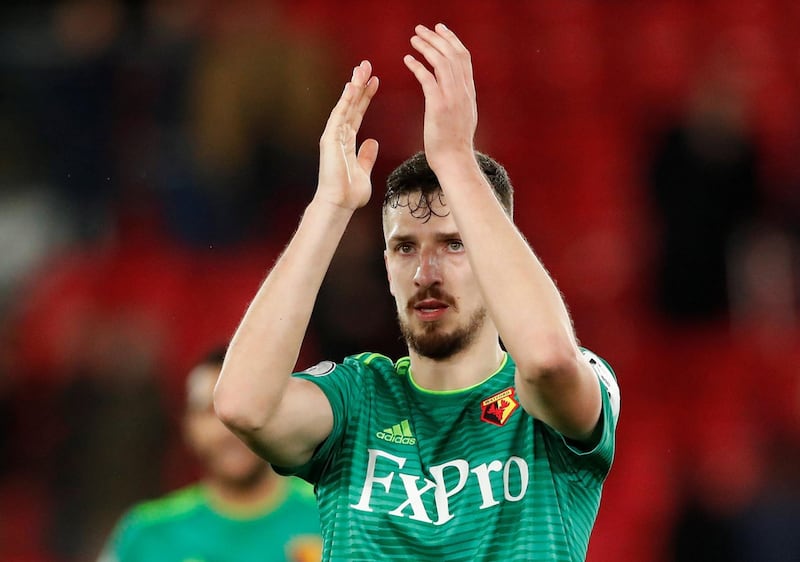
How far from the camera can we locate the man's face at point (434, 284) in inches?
94.4

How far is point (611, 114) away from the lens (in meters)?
6.57

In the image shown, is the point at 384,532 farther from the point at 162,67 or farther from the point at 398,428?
the point at 162,67

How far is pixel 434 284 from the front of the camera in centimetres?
239

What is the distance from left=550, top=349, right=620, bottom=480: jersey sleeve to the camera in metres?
2.21

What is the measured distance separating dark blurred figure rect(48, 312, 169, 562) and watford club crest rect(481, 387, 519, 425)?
2.95 meters

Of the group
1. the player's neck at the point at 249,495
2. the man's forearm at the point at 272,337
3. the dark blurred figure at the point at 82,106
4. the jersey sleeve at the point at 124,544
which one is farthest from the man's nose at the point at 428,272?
the dark blurred figure at the point at 82,106

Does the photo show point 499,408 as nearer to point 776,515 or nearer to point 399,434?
point 399,434

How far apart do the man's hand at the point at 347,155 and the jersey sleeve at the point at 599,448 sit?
61 cm

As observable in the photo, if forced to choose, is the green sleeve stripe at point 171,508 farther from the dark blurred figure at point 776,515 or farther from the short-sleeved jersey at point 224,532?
the dark blurred figure at point 776,515

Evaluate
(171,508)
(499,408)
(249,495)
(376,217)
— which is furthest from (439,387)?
(376,217)

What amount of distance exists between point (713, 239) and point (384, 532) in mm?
3645

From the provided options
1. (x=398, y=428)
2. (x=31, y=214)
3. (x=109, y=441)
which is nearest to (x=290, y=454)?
(x=398, y=428)

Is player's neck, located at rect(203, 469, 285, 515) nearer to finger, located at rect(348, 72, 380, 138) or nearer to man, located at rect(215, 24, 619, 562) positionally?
man, located at rect(215, 24, 619, 562)

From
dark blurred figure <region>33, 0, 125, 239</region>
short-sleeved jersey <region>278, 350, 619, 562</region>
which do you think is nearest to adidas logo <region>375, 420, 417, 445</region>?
short-sleeved jersey <region>278, 350, 619, 562</region>
